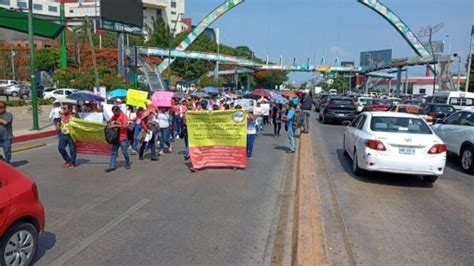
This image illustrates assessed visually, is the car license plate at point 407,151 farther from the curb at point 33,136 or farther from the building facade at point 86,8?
the building facade at point 86,8

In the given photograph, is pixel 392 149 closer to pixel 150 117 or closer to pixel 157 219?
pixel 157 219

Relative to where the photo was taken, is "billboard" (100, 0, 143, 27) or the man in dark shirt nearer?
the man in dark shirt

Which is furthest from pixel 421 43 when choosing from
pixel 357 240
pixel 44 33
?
pixel 357 240

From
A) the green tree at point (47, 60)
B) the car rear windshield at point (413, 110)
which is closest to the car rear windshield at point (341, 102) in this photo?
the car rear windshield at point (413, 110)

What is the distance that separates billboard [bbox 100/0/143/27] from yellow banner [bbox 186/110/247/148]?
3976cm

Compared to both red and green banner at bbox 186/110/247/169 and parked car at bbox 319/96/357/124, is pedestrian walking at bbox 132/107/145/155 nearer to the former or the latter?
red and green banner at bbox 186/110/247/169

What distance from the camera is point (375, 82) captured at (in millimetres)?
144625

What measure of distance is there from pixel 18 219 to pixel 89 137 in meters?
7.39

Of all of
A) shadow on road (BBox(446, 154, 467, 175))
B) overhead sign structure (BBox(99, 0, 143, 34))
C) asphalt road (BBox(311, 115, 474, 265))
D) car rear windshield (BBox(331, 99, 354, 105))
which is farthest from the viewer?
overhead sign structure (BBox(99, 0, 143, 34))

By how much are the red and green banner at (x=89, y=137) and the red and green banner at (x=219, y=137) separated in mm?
2223

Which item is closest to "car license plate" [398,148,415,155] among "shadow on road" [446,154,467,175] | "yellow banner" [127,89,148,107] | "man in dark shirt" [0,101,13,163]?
"shadow on road" [446,154,467,175]

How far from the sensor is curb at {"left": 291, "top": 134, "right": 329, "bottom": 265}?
5.33 m

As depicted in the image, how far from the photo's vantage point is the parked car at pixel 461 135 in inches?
470

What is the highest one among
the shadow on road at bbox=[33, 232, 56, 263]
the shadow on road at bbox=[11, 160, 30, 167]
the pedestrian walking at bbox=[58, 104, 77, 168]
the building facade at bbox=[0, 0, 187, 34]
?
the building facade at bbox=[0, 0, 187, 34]
